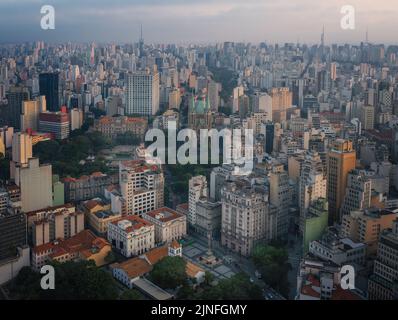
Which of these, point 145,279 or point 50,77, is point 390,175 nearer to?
point 145,279

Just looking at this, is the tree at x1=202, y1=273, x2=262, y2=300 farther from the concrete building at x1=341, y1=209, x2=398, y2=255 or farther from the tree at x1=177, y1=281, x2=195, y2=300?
the concrete building at x1=341, y1=209, x2=398, y2=255

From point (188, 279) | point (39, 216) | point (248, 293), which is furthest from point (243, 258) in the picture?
point (39, 216)

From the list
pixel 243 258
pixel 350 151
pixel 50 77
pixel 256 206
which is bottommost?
pixel 243 258

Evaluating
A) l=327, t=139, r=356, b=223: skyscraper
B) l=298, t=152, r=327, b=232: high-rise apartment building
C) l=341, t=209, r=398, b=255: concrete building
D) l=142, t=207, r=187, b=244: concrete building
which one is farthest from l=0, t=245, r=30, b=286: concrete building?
l=327, t=139, r=356, b=223: skyscraper

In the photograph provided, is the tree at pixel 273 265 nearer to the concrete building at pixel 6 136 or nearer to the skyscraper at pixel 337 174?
the skyscraper at pixel 337 174

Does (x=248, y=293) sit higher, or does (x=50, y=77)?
(x=50, y=77)

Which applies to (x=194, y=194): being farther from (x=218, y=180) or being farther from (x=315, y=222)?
(x=315, y=222)
